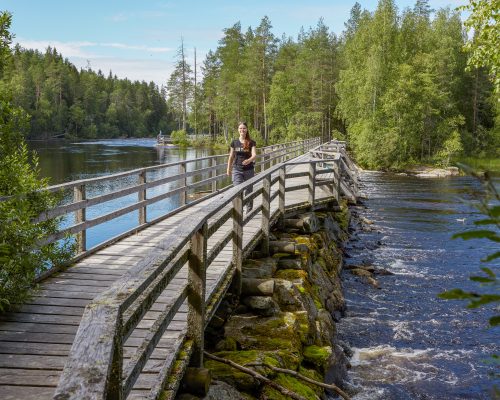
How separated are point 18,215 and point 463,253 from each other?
1497cm

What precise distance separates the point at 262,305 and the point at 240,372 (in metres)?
1.79

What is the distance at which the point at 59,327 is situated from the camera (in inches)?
185

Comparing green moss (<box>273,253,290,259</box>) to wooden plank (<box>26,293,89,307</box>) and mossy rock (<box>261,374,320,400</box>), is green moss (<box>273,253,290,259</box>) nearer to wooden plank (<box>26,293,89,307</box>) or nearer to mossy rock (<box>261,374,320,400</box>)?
mossy rock (<box>261,374,320,400</box>)

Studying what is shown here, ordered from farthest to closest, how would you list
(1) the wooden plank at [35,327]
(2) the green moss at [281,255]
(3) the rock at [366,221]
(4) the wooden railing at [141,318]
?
1. (3) the rock at [366,221]
2. (2) the green moss at [281,255]
3. (1) the wooden plank at [35,327]
4. (4) the wooden railing at [141,318]

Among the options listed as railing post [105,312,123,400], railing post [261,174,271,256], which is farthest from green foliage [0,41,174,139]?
railing post [105,312,123,400]

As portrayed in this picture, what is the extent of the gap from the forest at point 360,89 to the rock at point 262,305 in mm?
29660

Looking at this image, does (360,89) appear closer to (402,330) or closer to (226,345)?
(402,330)

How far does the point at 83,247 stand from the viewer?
767 cm

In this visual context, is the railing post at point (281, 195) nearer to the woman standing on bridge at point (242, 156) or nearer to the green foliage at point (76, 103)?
the woman standing on bridge at point (242, 156)

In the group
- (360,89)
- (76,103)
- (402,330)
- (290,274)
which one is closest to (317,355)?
(290,274)

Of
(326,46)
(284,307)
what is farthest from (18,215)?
(326,46)

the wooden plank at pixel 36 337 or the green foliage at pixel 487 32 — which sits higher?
the green foliage at pixel 487 32

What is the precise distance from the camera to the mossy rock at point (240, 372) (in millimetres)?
4770

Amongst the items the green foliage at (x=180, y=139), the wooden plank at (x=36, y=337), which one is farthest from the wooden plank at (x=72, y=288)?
the green foliage at (x=180, y=139)
